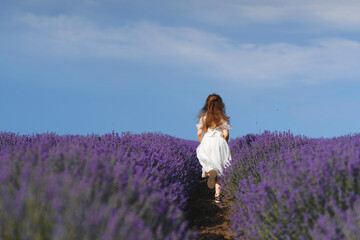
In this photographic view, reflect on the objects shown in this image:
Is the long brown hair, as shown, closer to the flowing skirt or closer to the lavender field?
the flowing skirt

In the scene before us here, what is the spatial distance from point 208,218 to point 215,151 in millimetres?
1171

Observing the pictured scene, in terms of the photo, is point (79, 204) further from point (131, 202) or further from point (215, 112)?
point (215, 112)

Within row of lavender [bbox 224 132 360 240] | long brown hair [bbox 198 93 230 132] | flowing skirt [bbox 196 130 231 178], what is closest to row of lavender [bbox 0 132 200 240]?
row of lavender [bbox 224 132 360 240]

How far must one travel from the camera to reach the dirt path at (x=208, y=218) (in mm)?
4000

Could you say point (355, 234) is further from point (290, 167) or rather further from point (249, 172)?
point (249, 172)

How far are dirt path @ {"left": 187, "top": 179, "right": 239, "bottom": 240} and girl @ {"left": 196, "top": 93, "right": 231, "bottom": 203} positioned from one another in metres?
0.30

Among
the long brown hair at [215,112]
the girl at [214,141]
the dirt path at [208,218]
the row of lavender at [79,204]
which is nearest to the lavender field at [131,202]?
the row of lavender at [79,204]

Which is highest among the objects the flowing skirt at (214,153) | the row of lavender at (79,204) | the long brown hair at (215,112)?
the long brown hair at (215,112)

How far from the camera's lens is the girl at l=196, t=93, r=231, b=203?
5563mm

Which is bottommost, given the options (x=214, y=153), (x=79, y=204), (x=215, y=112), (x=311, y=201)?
(x=79, y=204)

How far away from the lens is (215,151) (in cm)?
556

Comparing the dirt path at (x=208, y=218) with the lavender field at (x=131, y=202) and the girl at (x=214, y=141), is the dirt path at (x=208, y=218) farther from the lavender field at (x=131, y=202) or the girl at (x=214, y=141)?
the lavender field at (x=131, y=202)

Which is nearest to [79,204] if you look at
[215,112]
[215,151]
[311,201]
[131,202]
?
[131,202]

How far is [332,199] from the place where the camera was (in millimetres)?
2439
